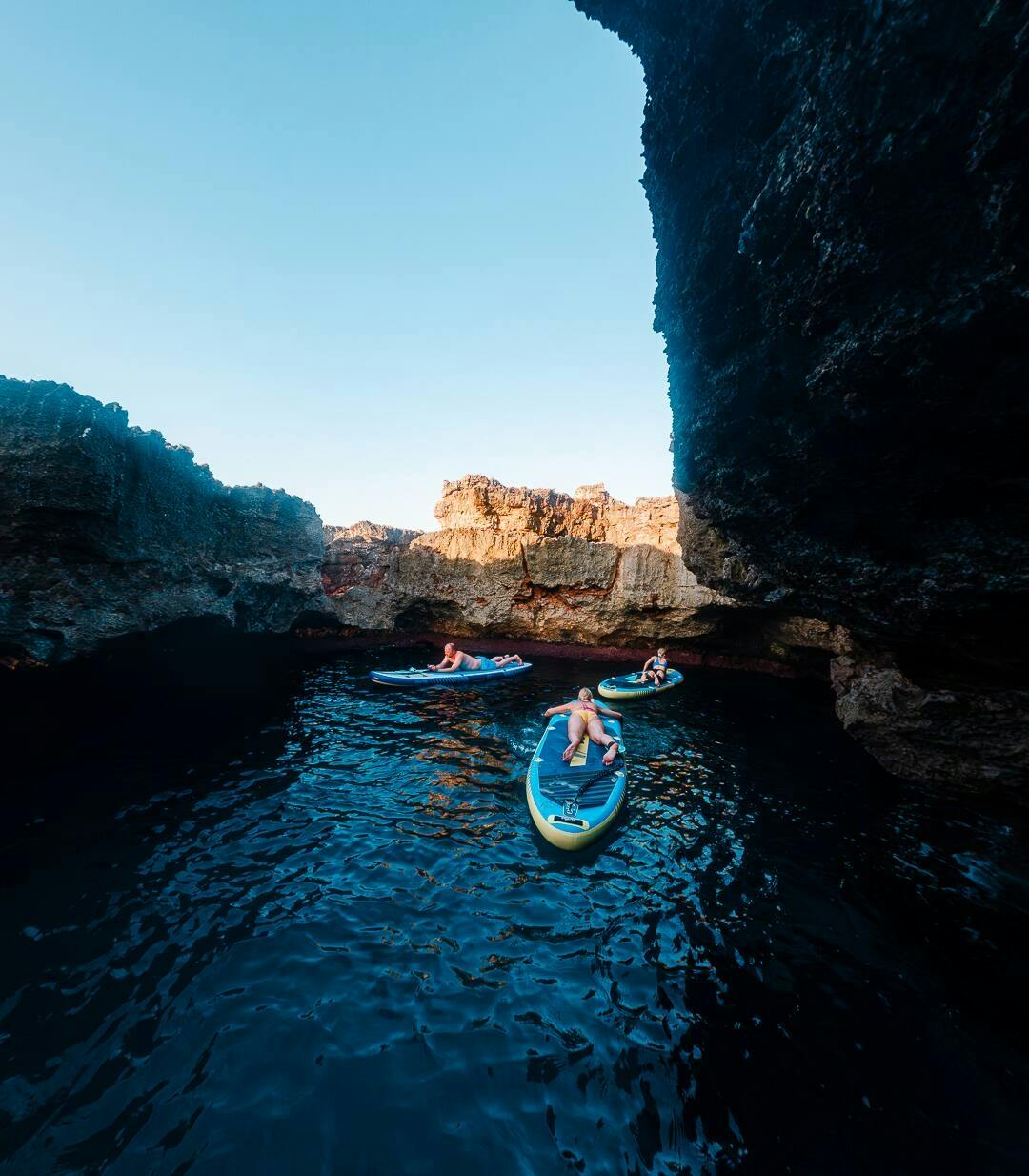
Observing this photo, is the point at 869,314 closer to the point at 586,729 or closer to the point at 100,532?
the point at 586,729

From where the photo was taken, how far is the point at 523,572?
27344mm

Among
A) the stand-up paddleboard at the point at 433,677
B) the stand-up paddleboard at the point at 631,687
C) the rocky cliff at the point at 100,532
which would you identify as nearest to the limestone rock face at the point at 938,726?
the stand-up paddleboard at the point at 631,687

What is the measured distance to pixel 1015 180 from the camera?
11.6 feet

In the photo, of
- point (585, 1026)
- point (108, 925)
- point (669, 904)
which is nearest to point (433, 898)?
point (585, 1026)

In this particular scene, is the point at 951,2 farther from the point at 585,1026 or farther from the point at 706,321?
the point at 585,1026

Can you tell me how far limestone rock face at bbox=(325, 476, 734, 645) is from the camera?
26078mm

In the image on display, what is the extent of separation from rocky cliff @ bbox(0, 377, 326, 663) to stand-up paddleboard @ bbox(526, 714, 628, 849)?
43.5 ft

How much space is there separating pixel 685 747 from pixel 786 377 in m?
9.82

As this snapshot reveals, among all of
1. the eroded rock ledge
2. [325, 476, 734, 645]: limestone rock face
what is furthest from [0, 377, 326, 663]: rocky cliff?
the eroded rock ledge

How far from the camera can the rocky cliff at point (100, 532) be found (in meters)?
11.9

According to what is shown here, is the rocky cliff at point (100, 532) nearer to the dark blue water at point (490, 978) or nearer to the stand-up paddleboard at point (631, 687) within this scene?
the dark blue water at point (490, 978)

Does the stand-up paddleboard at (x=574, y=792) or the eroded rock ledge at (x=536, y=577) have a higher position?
the eroded rock ledge at (x=536, y=577)

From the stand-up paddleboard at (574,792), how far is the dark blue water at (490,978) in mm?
398

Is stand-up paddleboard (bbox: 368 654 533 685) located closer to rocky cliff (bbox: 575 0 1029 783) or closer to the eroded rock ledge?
the eroded rock ledge
